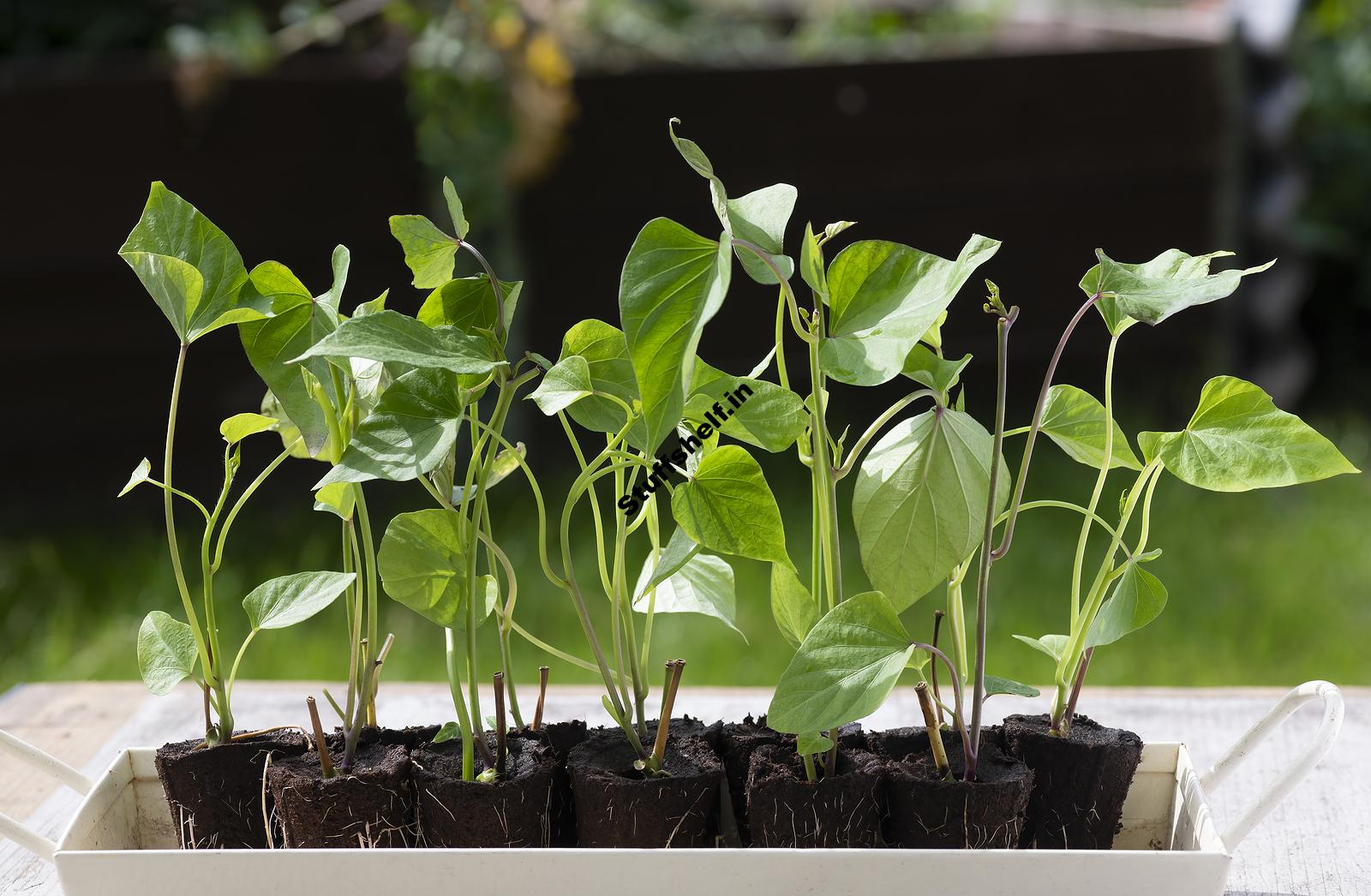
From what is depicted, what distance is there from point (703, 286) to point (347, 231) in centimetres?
146

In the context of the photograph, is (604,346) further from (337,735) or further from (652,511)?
(337,735)

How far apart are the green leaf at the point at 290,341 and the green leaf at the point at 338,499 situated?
0.06ft

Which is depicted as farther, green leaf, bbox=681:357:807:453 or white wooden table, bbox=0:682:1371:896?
white wooden table, bbox=0:682:1371:896

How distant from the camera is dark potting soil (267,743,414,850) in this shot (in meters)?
0.47

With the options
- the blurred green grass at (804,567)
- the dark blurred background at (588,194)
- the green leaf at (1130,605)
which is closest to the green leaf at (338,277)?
the green leaf at (1130,605)

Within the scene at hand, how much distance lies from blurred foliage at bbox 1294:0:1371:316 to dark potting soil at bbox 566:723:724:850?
1.92 meters

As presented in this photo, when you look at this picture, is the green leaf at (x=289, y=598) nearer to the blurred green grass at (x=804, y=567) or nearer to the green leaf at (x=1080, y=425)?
the green leaf at (x=1080, y=425)

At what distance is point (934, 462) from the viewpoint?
1.37 feet

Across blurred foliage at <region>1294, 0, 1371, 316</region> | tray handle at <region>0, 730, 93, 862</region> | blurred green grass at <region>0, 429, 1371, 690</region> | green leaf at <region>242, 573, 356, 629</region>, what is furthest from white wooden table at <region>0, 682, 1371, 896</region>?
blurred foliage at <region>1294, 0, 1371, 316</region>

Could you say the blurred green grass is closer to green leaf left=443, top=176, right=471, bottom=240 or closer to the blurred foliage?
the blurred foliage

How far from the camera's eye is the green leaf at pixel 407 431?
395 millimetres

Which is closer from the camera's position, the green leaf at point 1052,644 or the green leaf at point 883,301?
the green leaf at point 883,301

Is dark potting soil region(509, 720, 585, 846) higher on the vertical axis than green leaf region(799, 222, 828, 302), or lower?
lower

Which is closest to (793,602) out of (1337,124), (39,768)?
(39,768)
